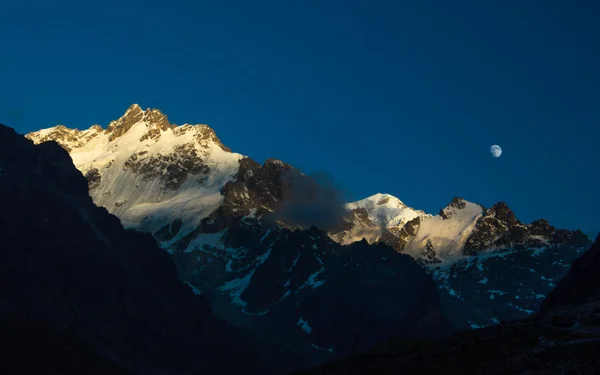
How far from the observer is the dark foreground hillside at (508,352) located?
51594mm

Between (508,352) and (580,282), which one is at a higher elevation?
(580,282)

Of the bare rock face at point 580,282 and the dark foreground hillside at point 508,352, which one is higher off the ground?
the bare rock face at point 580,282

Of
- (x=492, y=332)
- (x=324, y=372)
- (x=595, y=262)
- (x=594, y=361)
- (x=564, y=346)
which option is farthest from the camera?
(x=595, y=262)

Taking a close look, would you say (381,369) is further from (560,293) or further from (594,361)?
(560,293)

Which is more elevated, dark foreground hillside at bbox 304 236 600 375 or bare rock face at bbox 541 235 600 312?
bare rock face at bbox 541 235 600 312

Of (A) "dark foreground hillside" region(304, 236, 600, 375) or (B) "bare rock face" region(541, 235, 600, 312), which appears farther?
(B) "bare rock face" region(541, 235, 600, 312)

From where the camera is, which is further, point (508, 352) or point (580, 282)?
point (580, 282)

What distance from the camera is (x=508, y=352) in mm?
55375

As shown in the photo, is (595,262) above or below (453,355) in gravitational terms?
above

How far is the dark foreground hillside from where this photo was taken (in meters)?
51.6

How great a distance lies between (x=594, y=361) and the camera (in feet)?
164

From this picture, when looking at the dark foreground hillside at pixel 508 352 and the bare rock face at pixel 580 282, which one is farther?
the bare rock face at pixel 580 282

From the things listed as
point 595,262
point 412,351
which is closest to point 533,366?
point 412,351

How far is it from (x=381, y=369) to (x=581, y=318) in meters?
15.2
